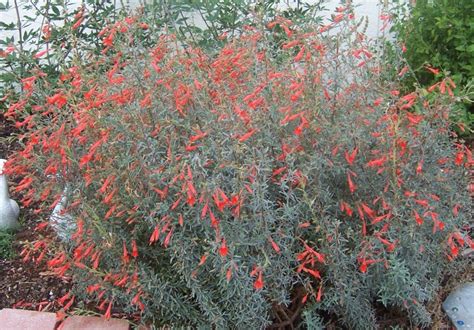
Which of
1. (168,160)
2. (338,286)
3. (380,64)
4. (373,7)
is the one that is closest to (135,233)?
(168,160)

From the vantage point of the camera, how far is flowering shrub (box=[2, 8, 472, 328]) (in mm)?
2670

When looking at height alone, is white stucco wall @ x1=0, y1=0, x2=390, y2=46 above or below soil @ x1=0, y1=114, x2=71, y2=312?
above

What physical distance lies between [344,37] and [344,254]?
93cm

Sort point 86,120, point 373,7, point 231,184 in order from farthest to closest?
point 373,7 < point 86,120 < point 231,184

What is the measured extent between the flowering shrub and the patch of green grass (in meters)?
0.92

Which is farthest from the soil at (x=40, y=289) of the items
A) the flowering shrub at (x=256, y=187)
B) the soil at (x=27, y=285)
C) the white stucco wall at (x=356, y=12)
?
the white stucco wall at (x=356, y=12)

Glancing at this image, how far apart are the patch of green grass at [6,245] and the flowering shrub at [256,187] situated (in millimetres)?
919

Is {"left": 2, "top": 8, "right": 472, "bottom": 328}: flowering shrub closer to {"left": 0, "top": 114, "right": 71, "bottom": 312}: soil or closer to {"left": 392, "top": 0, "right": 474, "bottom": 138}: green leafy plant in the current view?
{"left": 0, "top": 114, "right": 71, "bottom": 312}: soil

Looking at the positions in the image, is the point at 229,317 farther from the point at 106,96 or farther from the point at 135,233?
the point at 106,96

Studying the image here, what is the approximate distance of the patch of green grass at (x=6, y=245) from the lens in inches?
154

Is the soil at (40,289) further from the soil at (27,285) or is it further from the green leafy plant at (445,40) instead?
the green leafy plant at (445,40)

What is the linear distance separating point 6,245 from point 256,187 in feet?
6.85

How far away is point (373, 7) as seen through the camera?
6020mm

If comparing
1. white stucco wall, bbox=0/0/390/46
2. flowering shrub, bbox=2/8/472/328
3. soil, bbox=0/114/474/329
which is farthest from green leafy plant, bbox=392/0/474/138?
flowering shrub, bbox=2/8/472/328
